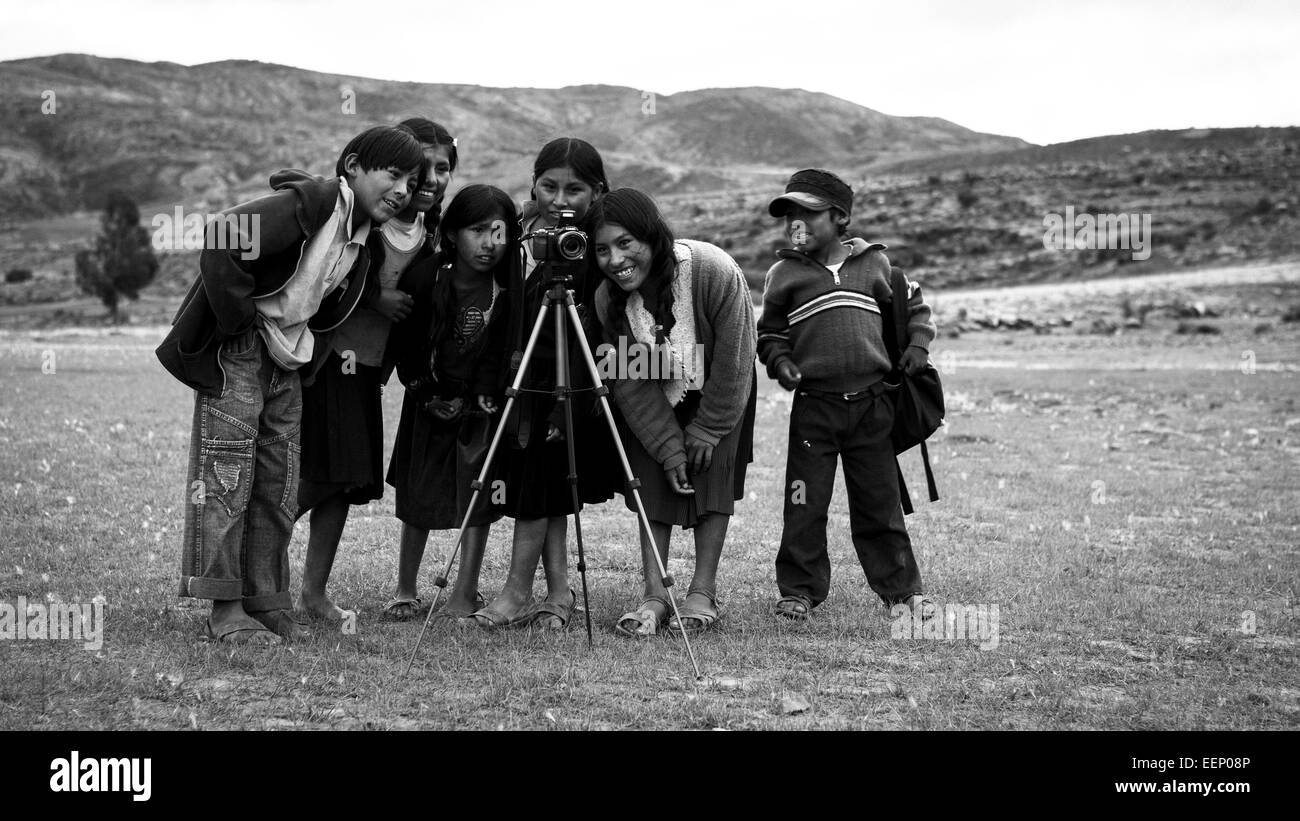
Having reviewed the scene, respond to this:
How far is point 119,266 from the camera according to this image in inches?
2500

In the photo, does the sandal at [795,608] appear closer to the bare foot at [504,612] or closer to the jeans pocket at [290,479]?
the bare foot at [504,612]

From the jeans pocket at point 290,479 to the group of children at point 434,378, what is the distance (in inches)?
0.4

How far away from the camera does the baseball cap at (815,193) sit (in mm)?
6320

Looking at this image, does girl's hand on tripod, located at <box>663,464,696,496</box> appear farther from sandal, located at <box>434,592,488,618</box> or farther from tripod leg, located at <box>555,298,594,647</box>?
sandal, located at <box>434,592,488,618</box>

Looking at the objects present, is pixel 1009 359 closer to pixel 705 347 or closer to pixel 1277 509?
pixel 1277 509

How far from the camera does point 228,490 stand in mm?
5379

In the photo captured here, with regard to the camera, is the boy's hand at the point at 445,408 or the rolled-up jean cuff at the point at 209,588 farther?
the boy's hand at the point at 445,408

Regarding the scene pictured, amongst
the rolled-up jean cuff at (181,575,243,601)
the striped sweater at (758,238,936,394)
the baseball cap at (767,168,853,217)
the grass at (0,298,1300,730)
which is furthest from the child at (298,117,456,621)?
the striped sweater at (758,238,936,394)

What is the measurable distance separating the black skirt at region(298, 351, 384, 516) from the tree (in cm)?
6007

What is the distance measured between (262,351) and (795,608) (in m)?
2.87

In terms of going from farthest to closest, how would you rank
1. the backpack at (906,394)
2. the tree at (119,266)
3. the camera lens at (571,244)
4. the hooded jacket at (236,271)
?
the tree at (119,266)
the backpack at (906,394)
the camera lens at (571,244)
the hooded jacket at (236,271)

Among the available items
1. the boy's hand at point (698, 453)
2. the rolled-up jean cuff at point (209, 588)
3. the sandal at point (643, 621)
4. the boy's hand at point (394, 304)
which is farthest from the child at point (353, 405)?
the boy's hand at point (698, 453)

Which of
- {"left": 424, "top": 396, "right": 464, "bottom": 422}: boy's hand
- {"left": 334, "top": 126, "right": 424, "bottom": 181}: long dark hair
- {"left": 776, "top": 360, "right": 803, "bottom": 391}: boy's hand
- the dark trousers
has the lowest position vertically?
the dark trousers

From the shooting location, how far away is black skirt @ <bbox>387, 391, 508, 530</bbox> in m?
5.97
